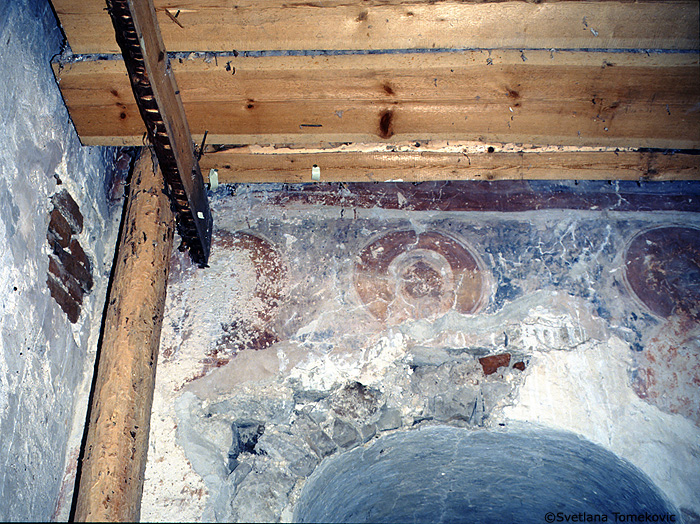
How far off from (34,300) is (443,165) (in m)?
1.92

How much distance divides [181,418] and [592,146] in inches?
88.2

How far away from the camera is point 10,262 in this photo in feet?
6.68

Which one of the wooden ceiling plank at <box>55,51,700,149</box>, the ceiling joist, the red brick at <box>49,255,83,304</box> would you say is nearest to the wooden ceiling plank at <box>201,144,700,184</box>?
the ceiling joist

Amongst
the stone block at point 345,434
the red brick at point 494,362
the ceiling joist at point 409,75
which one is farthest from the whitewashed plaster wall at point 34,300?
the red brick at point 494,362

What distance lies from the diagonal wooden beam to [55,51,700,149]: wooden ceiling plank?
0.60 feet

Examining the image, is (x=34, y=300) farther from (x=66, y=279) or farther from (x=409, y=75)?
(x=409, y=75)

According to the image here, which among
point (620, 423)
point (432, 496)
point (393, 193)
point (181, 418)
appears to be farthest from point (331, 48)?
point (432, 496)

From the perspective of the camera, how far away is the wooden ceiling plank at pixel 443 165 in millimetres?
2711

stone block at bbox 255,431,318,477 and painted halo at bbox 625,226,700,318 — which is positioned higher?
painted halo at bbox 625,226,700,318

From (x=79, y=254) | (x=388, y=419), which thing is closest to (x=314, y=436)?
(x=388, y=419)

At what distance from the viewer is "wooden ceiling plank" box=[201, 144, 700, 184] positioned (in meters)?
2.71

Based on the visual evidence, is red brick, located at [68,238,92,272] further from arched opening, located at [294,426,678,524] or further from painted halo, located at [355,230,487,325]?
arched opening, located at [294,426,678,524]

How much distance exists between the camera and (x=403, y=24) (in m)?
2.18

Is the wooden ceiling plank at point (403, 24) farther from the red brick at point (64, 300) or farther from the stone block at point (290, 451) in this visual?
the stone block at point (290, 451)
